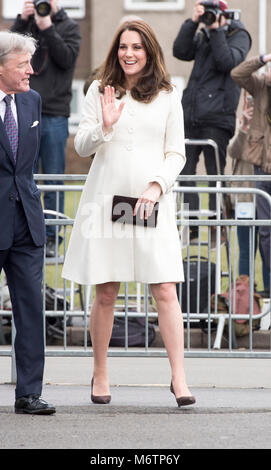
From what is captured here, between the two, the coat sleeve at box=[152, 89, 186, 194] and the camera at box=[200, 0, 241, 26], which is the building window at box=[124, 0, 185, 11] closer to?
the camera at box=[200, 0, 241, 26]

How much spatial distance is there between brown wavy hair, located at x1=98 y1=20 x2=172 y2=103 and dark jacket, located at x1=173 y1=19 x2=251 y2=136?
402cm

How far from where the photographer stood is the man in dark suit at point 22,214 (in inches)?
214

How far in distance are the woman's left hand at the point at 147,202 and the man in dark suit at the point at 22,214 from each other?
19.0 inches

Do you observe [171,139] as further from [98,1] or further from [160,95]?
[98,1]

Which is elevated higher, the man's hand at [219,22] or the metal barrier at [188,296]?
the man's hand at [219,22]

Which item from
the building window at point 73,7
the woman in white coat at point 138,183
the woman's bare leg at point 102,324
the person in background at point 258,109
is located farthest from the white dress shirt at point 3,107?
the building window at point 73,7

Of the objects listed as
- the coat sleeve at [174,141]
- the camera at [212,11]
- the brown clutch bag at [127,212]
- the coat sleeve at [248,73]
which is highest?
the camera at [212,11]

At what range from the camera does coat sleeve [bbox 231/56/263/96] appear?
9.06 m

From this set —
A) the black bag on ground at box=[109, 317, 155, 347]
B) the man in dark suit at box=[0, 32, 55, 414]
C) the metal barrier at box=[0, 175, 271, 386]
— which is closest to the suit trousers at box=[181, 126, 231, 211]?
the metal barrier at box=[0, 175, 271, 386]

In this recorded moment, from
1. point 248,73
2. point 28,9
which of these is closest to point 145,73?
point 248,73

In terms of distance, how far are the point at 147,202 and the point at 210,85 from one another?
4.51 meters

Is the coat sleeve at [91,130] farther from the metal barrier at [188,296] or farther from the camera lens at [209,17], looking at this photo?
the camera lens at [209,17]

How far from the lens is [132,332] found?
8.17 meters

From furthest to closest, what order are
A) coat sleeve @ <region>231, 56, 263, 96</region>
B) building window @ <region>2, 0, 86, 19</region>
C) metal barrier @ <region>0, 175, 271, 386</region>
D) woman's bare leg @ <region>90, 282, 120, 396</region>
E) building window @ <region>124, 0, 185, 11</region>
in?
1. building window @ <region>2, 0, 86, 19</region>
2. building window @ <region>124, 0, 185, 11</region>
3. coat sleeve @ <region>231, 56, 263, 96</region>
4. metal barrier @ <region>0, 175, 271, 386</region>
5. woman's bare leg @ <region>90, 282, 120, 396</region>
